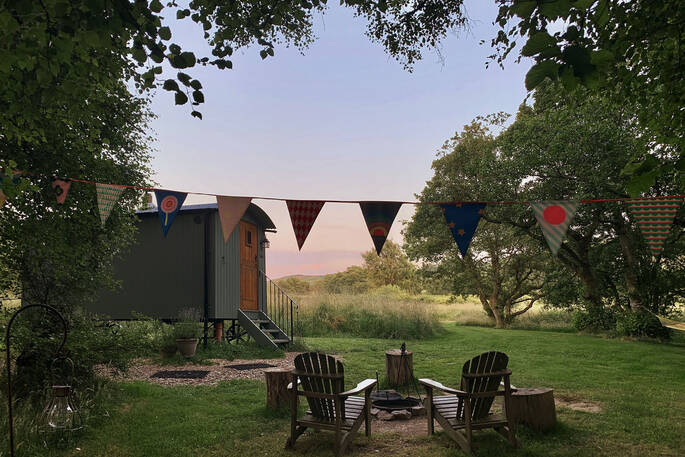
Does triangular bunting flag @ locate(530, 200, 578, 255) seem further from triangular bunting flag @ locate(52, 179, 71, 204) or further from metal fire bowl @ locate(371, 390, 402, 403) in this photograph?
triangular bunting flag @ locate(52, 179, 71, 204)

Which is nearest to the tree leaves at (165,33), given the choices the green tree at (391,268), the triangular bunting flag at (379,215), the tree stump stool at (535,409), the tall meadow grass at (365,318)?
the triangular bunting flag at (379,215)

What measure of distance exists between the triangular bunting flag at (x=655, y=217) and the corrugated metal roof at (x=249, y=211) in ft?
26.7

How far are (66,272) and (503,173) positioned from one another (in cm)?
1075

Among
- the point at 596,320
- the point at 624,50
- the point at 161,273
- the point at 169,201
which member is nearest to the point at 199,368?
the point at 161,273

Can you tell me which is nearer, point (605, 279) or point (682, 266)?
point (682, 266)

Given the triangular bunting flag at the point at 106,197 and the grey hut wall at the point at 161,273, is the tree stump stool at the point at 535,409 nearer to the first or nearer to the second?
the triangular bunting flag at the point at 106,197

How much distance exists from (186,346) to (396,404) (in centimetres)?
512

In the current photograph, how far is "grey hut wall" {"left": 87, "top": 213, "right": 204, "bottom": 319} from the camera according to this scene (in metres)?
10.4

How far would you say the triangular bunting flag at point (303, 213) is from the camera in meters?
5.46

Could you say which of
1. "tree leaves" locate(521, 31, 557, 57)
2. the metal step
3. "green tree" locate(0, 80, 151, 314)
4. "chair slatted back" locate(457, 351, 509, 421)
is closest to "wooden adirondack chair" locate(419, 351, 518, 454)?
"chair slatted back" locate(457, 351, 509, 421)

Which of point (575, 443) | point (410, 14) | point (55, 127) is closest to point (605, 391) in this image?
point (575, 443)

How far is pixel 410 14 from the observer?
7039mm

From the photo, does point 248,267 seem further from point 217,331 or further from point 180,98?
point 180,98

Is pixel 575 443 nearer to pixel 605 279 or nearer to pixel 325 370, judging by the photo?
pixel 325 370
